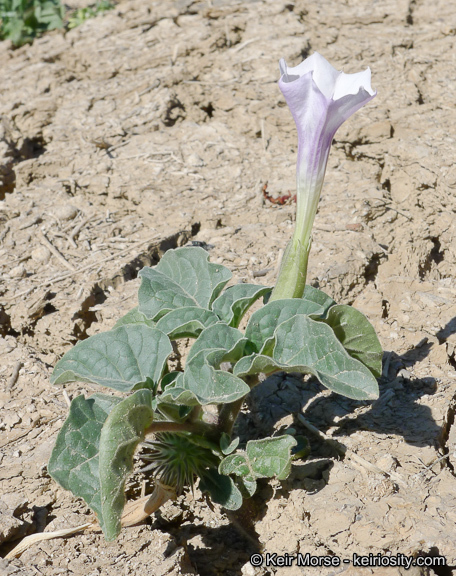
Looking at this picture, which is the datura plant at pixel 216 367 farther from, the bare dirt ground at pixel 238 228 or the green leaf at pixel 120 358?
the bare dirt ground at pixel 238 228

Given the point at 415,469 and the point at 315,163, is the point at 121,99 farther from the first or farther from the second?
the point at 415,469

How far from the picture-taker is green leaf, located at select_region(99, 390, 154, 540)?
4.92ft

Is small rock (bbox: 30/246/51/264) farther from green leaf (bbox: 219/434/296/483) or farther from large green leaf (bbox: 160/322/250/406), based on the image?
green leaf (bbox: 219/434/296/483)

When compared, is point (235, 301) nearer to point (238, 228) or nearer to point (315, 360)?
point (315, 360)

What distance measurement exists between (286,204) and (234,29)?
1625 millimetres

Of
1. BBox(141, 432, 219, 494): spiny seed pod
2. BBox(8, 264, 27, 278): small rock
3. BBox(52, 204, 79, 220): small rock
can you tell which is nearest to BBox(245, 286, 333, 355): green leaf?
BBox(141, 432, 219, 494): spiny seed pod

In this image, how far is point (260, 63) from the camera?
3.88 metres

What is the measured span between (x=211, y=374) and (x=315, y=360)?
0.28m

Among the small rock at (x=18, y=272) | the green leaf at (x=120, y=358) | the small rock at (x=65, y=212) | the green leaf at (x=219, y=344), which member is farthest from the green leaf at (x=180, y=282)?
the small rock at (x=65, y=212)

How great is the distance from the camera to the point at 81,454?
5.41 ft

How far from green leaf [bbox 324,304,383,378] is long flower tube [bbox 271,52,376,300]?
0.41 feet

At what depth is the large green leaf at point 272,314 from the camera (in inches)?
70.1

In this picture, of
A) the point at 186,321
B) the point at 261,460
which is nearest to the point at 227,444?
the point at 261,460

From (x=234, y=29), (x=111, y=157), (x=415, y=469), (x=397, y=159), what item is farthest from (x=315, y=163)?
(x=234, y=29)
